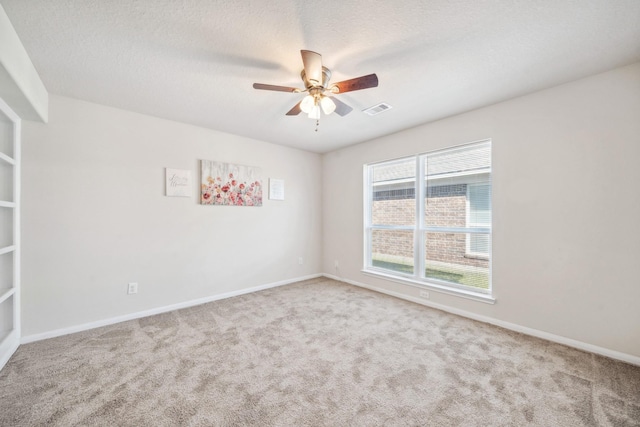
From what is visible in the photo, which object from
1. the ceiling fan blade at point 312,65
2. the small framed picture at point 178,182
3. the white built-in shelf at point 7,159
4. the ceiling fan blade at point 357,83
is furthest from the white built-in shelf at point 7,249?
the ceiling fan blade at point 357,83

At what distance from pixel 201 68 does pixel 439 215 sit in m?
3.23

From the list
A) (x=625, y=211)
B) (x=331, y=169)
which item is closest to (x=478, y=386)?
(x=625, y=211)

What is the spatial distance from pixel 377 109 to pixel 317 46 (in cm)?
130

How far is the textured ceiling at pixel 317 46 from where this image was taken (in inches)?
61.9

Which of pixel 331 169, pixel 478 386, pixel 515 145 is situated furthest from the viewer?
pixel 331 169

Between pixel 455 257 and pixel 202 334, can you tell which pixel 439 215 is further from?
pixel 202 334

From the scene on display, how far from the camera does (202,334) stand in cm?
264

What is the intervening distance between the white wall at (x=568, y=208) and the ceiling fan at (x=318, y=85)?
1.20 m

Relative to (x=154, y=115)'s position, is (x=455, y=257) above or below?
below

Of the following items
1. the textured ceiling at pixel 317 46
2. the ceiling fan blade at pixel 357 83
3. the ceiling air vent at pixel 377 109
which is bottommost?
the ceiling fan blade at pixel 357 83

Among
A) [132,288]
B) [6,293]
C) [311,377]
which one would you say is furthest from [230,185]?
[311,377]

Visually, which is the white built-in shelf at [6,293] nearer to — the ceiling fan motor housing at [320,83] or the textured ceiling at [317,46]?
the textured ceiling at [317,46]

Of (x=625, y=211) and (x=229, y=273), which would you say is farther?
(x=229, y=273)

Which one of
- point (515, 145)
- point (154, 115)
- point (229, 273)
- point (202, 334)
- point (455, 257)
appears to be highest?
point (154, 115)
